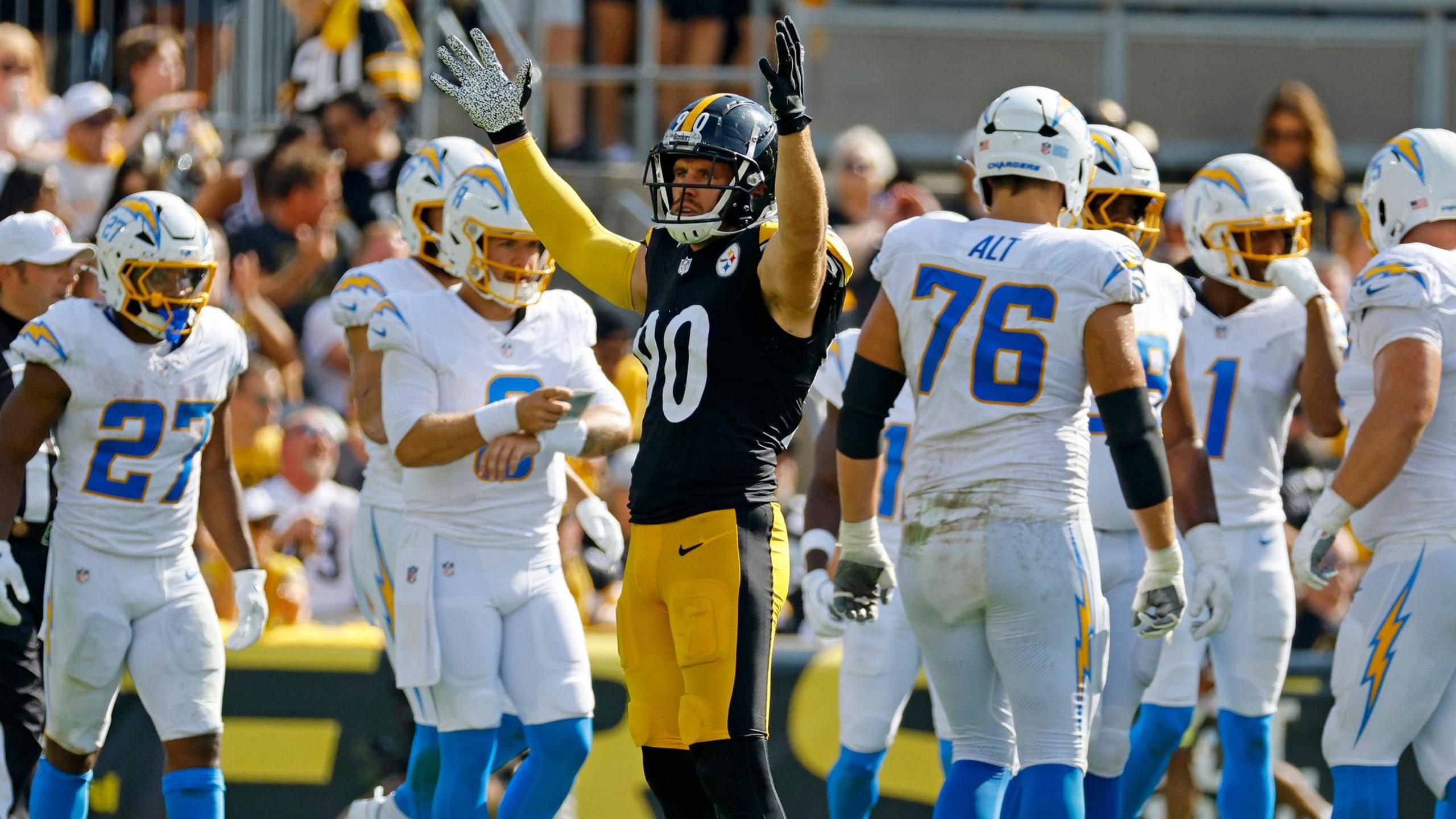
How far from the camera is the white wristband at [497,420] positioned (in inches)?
242

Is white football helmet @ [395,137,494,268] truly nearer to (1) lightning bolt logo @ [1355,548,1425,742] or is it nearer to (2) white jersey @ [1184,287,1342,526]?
(2) white jersey @ [1184,287,1342,526]

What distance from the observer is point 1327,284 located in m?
10.4

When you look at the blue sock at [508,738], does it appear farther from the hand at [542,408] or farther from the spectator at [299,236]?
the spectator at [299,236]

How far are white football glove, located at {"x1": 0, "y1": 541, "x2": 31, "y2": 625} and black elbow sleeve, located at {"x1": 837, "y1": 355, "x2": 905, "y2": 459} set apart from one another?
264 cm

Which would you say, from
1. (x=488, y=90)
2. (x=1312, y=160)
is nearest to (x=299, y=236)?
(x=488, y=90)

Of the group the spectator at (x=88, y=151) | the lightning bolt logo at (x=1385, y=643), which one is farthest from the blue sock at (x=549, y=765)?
the spectator at (x=88, y=151)

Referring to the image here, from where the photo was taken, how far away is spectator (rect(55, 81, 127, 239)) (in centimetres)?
1045

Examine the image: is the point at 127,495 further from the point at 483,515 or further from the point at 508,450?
the point at 508,450

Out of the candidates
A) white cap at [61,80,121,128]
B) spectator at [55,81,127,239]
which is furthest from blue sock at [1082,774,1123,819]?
white cap at [61,80,121,128]

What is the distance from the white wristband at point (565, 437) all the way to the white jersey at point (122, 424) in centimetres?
107

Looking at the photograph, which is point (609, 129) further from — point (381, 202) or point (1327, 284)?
point (1327, 284)

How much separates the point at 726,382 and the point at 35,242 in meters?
2.93

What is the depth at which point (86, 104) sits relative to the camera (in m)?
10.6

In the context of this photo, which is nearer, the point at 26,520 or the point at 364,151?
the point at 26,520
